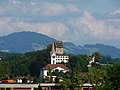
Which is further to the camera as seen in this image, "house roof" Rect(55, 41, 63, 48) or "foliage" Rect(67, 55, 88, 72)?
"house roof" Rect(55, 41, 63, 48)

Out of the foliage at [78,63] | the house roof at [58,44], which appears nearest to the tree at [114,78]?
the foliage at [78,63]

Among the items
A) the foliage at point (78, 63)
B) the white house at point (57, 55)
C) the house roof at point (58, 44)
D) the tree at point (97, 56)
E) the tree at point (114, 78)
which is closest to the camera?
the tree at point (114, 78)

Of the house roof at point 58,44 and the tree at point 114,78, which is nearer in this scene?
the tree at point 114,78

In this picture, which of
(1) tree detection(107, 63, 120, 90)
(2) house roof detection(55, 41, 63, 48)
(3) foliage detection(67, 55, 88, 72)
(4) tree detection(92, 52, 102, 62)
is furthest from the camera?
(2) house roof detection(55, 41, 63, 48)

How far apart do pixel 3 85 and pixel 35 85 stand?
4.12 meters

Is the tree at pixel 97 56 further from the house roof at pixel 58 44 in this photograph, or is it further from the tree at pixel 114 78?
the tree at pixel 114 78

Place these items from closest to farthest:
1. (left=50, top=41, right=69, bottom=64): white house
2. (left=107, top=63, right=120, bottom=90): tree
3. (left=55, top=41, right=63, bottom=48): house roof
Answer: (left=107, top=63, right=120, bottom=90): tree < (left=50, top=41, right=69, bottom=64): white house < (left=55, top=41, right=63, bottom=48): house roof

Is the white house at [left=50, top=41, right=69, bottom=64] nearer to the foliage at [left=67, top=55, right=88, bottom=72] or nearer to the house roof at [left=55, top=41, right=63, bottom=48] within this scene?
the house roof at [left=55, top=41, right=63, bottom=48]

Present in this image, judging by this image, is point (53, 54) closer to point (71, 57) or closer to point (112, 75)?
point (71, 57)

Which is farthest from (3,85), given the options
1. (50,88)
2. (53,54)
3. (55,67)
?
(53,54)

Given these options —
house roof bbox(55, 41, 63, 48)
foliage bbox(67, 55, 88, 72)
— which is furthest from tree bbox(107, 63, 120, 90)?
house roof bbox(55, 41, 63, 48)

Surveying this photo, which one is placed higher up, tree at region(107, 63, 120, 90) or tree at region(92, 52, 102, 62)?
tree at region(92, 52, 102, 62)

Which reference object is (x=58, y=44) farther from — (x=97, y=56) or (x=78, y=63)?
(x=97, y=56)

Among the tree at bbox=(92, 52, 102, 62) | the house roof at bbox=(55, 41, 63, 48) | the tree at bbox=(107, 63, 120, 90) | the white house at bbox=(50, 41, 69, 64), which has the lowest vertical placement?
the tree at bbox=(107, 63, 120, 90)
